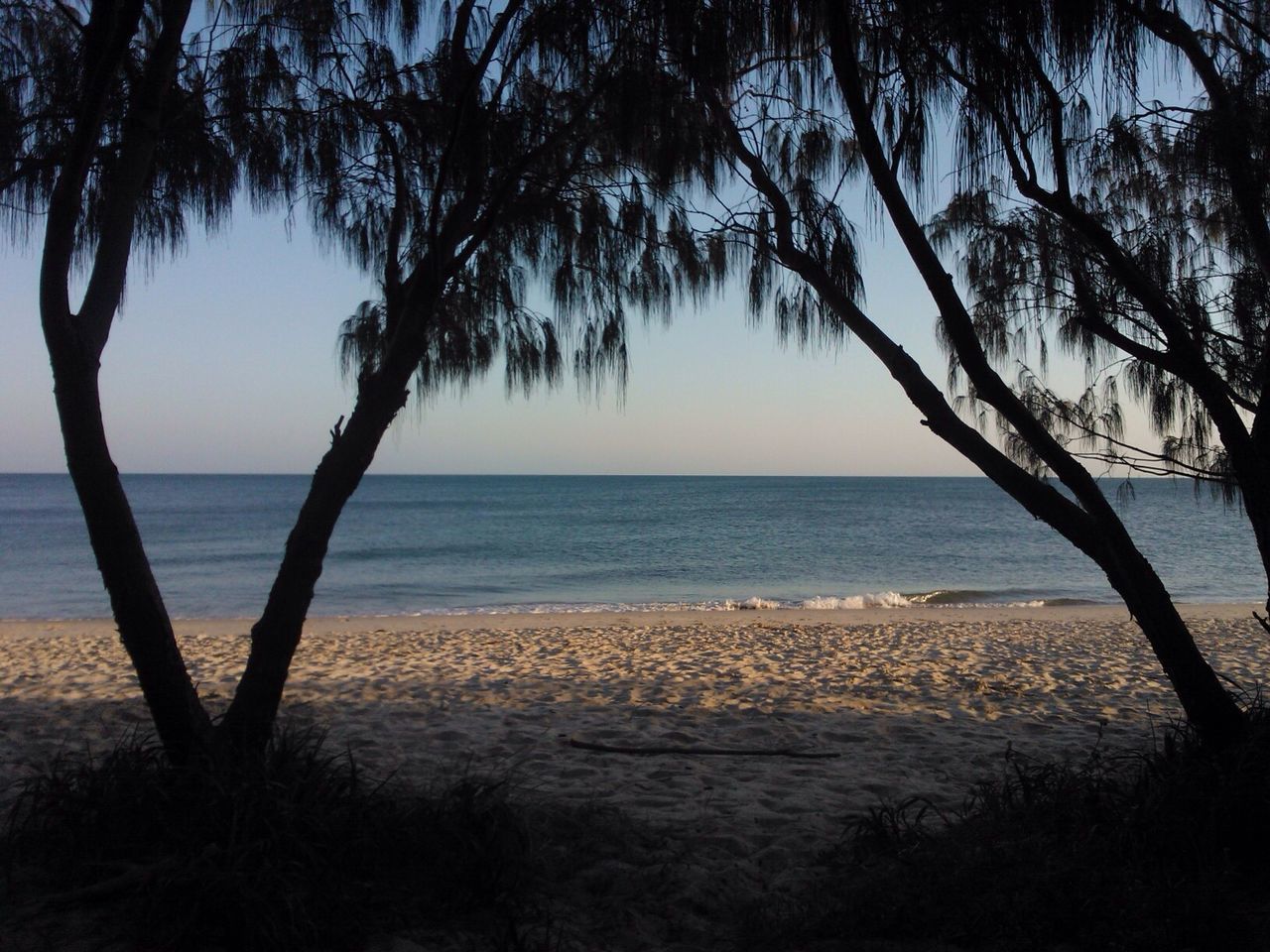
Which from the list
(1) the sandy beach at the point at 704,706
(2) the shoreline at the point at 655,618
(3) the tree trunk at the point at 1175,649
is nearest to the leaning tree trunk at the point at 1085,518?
(3) the tree trunk at the point at 1175,649

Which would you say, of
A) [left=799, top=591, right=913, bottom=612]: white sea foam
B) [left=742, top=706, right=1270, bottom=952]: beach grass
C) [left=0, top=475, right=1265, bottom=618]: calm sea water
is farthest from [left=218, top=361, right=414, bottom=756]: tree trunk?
[left=799, top=591, right=913, bottom=612]: white sea foam

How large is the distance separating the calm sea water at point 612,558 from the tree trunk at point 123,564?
16.8 ft

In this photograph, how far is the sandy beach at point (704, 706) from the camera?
5078 millimetres

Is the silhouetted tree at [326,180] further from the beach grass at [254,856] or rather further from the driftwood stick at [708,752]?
the driftwood stick at [708,752]

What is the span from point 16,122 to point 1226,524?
5297 centimetres

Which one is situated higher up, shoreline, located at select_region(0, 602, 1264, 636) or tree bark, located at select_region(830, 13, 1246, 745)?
tree bark, located at select_region(830, 13, 1246, 745)

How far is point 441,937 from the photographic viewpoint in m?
3.21

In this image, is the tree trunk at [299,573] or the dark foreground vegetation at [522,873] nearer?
the dark foreground vegetation at [522,873]

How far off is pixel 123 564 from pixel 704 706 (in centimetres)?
486

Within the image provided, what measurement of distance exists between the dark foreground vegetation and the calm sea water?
2324 mm

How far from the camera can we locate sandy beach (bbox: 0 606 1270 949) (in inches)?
200

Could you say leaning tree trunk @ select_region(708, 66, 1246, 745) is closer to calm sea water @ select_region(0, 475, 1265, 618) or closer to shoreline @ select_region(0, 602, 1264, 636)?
calm sea water @ select_region(0, 475, 1265, 618)

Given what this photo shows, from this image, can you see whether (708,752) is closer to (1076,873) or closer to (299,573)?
(1076,873)

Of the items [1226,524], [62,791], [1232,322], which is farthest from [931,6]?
[1226,524]
